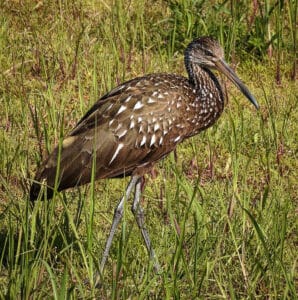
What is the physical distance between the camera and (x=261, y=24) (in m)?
8.32

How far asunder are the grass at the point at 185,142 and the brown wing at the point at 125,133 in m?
0.20

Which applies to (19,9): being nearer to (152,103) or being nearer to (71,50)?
(71,50)

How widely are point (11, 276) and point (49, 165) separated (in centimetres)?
140

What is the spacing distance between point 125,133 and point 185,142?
1556 mm

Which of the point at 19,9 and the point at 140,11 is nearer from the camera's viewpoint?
the point at 140,11

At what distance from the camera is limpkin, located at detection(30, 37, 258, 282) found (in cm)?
583

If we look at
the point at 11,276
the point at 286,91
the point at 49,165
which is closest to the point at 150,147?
the point at 49,165

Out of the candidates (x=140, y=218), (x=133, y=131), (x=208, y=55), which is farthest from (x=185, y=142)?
(x=140, y=218)

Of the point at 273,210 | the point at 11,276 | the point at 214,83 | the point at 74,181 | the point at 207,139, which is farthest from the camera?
the point at 207,139

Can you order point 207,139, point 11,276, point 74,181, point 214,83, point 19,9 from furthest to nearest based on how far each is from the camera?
point 19,9 → point 207,139 → point 214,83 → point 74,181 → point 11,276

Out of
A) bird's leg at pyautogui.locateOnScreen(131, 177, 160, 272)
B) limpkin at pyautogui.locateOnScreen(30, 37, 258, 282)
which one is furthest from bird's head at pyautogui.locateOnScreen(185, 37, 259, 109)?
bird's leg at pyautogui.locateOnScreen(131, 177, 160, 272)

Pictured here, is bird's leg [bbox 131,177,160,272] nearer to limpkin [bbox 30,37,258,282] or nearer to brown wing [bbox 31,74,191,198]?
limpkin [bbox 30,37,258,282]

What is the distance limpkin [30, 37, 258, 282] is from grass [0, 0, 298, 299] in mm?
181

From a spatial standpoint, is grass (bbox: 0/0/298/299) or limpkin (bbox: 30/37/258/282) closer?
grass (bbox: 0/0/298/299)
